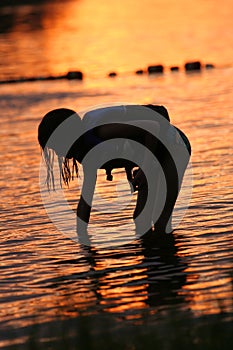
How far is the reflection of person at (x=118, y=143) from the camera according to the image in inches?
391

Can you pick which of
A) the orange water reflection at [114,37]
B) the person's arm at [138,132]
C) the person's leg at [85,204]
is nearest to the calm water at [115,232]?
the person's leg at [85,204]

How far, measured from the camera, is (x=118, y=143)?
396 inches

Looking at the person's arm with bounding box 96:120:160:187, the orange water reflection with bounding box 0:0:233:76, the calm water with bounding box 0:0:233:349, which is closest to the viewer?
the calm water with bounding box 0:0:233:349

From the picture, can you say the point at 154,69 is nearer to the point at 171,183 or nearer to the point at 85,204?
the point at 171,183

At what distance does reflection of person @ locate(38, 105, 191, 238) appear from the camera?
32.6 feet

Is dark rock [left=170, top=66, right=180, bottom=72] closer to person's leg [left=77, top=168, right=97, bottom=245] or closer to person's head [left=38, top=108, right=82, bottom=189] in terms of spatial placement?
person's leg [left=77, top=168, right=97, bottom=245]

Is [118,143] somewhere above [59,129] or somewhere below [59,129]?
below

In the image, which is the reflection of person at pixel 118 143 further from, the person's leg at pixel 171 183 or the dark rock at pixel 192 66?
the dark rock at pixel 192 66

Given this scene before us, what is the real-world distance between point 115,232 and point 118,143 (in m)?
2.12

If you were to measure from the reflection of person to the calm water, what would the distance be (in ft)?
2.55

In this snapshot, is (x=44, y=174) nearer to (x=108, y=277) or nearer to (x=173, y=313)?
(x=108, y=277)

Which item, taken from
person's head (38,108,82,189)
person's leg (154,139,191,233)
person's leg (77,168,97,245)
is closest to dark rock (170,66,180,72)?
person's leg (77,168,97,245)

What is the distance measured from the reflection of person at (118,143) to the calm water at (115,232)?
30.6 inches

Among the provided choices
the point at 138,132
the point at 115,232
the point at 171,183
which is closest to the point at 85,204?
the point at 171,183
